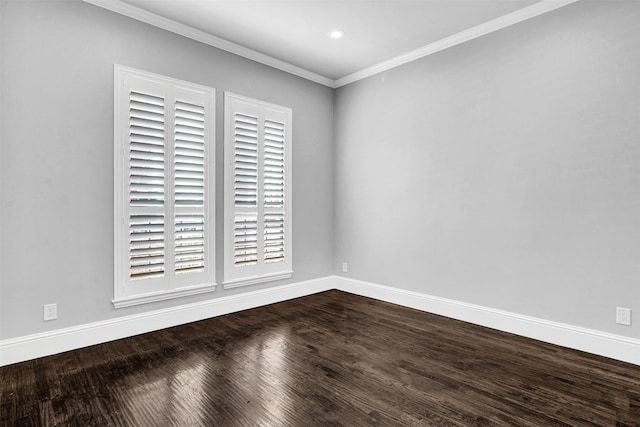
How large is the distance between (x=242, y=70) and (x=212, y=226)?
6.10 feet

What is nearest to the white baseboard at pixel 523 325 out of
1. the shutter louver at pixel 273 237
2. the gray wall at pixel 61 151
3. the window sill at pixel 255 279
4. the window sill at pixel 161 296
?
the window sill at pixel 255 279

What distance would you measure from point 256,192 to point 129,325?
1.88 metres

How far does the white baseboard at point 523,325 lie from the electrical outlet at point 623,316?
12 cm

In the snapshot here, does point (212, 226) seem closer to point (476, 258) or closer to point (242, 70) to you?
point (242, 70)

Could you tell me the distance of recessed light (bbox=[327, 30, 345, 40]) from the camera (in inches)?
139

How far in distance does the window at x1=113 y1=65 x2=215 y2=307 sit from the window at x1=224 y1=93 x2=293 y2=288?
0.78ft

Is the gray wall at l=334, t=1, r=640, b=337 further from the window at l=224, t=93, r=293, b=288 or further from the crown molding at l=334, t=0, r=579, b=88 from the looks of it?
the window at l=224, t=93, r=293, b=288

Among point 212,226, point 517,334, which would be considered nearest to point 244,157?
point 212,226

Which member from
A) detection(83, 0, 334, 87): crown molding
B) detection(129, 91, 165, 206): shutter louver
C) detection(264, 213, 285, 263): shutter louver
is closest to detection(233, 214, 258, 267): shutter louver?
detection(264, 213, 285, 263): shutter louver

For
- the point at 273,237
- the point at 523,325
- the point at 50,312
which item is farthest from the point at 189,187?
the point at 523,325

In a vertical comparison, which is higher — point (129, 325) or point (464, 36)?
point (464, 36)

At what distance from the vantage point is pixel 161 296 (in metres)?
3.29

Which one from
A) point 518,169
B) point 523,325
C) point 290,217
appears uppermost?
point 518,169

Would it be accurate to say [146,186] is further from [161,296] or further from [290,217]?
[290,217]
